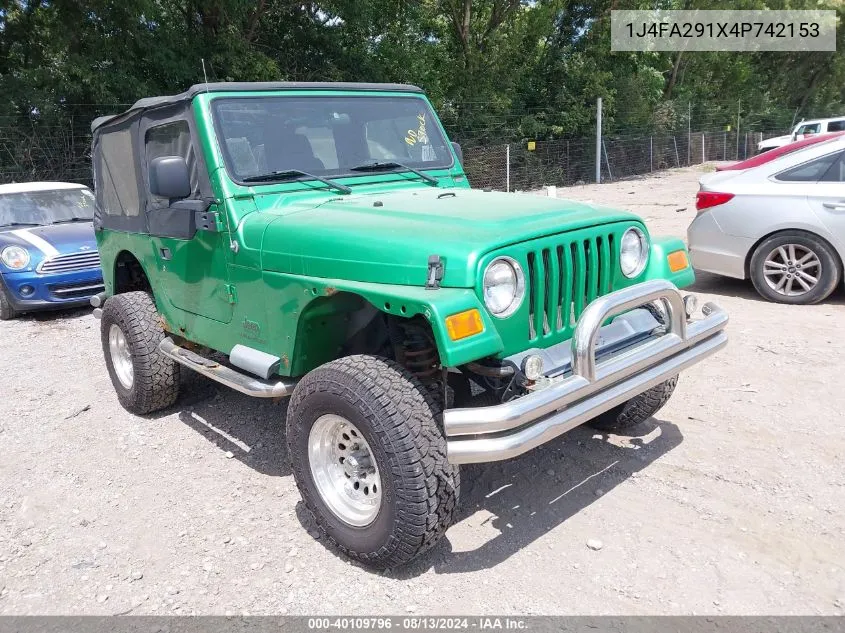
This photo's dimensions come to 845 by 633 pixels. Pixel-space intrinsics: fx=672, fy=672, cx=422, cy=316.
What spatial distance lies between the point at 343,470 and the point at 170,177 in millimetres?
1789

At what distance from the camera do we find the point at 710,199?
22.5 feet

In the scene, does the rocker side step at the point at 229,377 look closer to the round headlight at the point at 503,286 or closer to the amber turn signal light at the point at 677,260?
the round headlight at the point at 503,286

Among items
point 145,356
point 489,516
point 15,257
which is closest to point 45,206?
point 15,257

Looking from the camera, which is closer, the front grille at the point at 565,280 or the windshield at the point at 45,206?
the front grille at the point at 565,280

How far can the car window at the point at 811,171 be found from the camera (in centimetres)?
639

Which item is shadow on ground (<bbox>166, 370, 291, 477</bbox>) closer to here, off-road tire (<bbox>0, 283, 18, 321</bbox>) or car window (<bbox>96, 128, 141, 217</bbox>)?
car window (<bbox>96, 128, 141, 217</bbox>)

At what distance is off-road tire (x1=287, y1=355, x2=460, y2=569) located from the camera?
2688 millimetres

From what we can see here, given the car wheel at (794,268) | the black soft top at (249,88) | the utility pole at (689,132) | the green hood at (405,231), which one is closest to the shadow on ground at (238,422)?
the green hood at (405,231)

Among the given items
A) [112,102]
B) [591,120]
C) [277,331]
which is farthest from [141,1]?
[591,120]

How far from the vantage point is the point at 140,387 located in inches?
183

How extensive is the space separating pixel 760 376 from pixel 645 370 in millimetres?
2338

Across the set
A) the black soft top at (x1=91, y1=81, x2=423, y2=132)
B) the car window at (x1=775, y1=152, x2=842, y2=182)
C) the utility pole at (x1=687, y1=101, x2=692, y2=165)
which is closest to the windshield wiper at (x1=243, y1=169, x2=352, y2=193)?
the black soft top at (x1=91, y1=81, x2=423, y2=132)

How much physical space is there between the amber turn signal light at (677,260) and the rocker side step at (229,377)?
2070 millimetres

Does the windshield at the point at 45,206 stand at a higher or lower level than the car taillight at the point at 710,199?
higher
